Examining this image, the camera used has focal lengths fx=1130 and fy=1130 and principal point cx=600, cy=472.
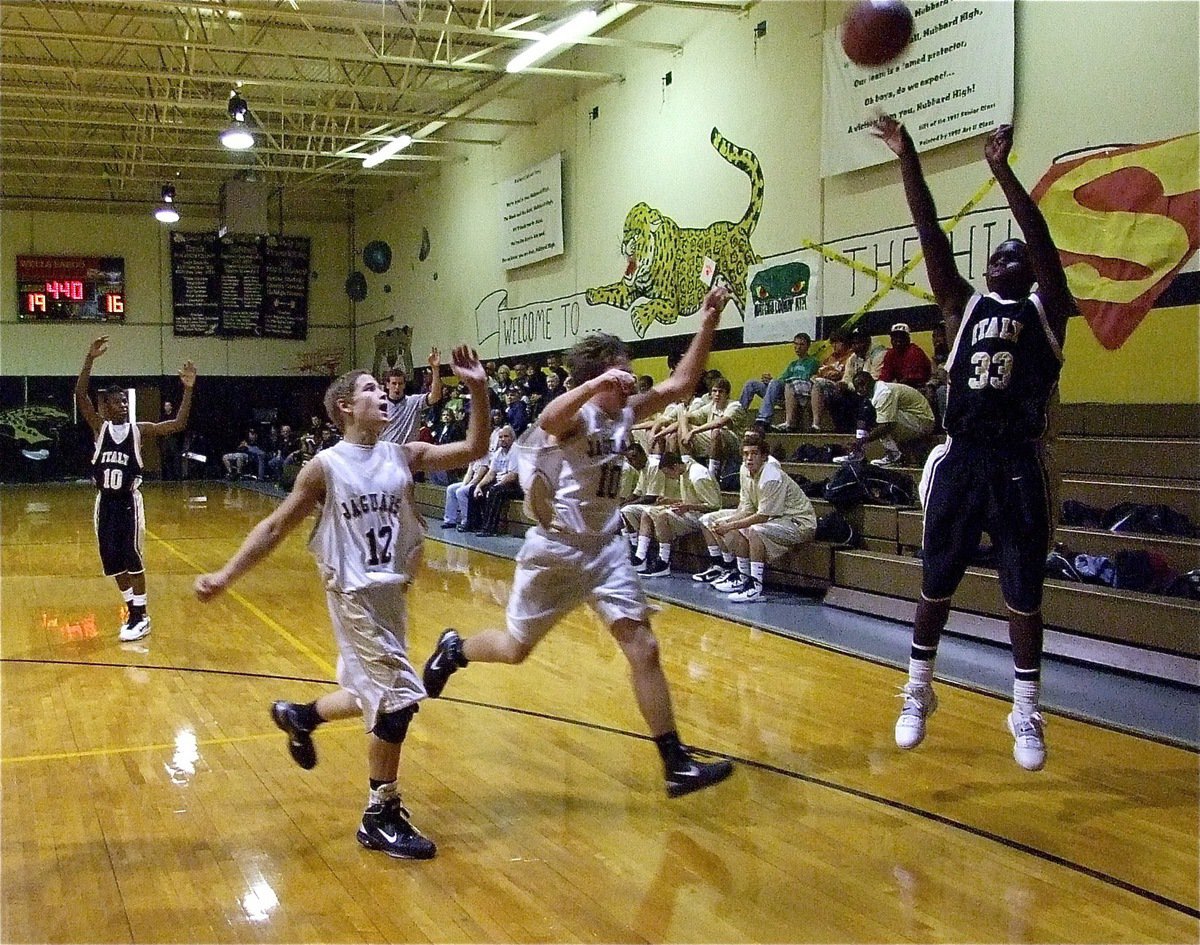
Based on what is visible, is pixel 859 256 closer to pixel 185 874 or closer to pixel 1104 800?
pixel 1104 800

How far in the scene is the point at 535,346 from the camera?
56.7ft

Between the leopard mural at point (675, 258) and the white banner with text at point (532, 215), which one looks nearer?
the leopard mural at point (675, 258)

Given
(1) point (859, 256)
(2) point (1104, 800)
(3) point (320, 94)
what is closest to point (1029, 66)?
(1) point (859, 256)

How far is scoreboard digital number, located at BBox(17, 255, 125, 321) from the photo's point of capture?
2353cm

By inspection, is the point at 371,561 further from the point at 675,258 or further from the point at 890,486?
the point at 675,258

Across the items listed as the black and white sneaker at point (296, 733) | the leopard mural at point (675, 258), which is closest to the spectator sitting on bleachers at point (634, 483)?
the leopard mural at point (675, 258)

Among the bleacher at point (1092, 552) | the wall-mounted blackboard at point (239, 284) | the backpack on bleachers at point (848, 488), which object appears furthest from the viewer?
the wall-mounted blackboard at point (239, 284)

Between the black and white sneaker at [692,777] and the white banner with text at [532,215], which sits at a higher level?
the white banner with text at [532,215]

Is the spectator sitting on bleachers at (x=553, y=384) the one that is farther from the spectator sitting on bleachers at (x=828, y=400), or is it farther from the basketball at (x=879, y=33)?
the basketball at (x=879, y=33)

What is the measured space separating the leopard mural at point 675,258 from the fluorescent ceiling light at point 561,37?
1.97 metres

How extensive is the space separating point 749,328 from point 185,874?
32.4ft

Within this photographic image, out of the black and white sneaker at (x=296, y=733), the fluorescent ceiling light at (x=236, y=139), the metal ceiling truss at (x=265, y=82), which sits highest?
the metal ceiling truss at (x=265, y=82)

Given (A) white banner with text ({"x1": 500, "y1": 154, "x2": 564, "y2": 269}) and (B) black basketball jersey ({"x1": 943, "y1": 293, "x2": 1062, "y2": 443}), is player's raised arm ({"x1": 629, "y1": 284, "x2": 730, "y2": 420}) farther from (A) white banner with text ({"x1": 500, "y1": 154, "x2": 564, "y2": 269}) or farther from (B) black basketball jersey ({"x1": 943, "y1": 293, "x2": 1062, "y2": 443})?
(A) white banner with text ({"x1": 500, "y1": 154, "x2": 564, "y2": 269})

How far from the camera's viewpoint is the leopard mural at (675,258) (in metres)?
12.5
